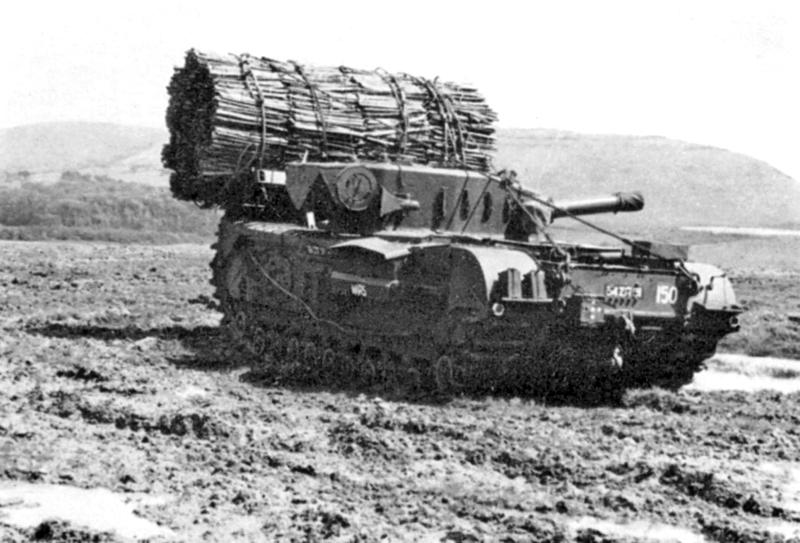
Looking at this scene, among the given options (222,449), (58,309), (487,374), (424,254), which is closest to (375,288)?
(424,254)

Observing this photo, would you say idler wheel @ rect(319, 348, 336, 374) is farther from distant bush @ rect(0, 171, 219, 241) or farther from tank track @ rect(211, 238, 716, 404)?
distant bush @ rect(0, 171, 219, 241)

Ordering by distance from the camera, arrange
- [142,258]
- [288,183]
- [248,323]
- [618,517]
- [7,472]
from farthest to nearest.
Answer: [142,258], [248,323], [288,183], [7,472], [618,517]

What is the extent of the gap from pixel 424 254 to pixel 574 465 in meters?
3.96

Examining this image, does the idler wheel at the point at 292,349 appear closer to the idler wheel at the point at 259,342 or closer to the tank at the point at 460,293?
the tank at the point at 460,293

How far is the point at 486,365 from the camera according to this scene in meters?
11.6

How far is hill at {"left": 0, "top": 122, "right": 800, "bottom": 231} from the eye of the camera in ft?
207

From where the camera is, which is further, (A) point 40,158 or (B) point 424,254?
(A) point 40,158

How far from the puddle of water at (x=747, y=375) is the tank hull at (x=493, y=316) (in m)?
0.78

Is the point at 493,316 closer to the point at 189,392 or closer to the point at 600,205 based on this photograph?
the point at 189,392

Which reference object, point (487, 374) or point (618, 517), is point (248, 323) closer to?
point (487, 374)

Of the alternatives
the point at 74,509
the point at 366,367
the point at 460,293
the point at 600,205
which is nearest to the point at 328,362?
the point at 366,367

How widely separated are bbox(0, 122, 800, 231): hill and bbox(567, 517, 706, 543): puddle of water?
47798 mm

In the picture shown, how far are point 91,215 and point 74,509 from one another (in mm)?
37946

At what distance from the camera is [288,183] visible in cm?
1474
